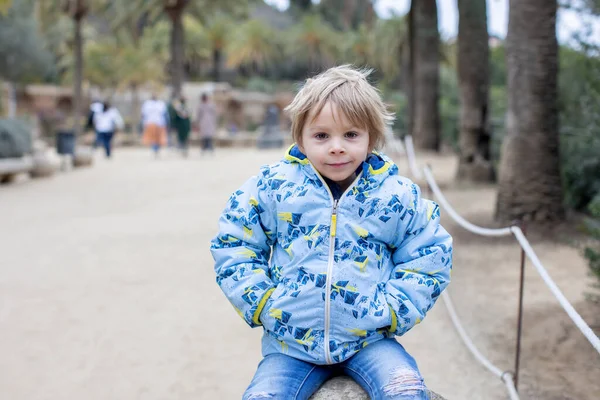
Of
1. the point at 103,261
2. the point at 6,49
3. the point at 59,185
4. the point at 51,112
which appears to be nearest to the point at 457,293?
the point at 103,261

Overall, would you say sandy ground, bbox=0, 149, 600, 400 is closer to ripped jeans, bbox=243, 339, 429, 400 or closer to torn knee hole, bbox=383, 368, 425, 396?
ripped jeans, bbox=243, 339, 429, 400

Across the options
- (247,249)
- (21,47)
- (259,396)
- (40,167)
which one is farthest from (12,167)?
(21,47)

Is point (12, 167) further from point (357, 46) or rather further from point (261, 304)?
point (357, 46)

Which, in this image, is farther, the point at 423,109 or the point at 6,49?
the point at 6,49

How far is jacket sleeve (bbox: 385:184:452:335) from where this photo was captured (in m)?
2.32

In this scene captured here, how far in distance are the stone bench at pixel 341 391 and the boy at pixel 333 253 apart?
3cm

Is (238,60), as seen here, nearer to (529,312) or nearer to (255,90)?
(255,90)

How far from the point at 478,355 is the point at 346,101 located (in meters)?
2.76

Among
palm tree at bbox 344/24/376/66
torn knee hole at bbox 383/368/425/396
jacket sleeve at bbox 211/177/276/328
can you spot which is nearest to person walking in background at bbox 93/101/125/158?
jacket sleeve at bbox 211/177/276/328

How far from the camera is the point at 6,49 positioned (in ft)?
157

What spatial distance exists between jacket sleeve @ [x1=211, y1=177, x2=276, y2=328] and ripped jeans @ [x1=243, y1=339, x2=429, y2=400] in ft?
0.59

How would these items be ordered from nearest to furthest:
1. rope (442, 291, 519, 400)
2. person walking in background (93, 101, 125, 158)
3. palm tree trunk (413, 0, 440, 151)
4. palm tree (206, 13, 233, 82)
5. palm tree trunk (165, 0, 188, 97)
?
1. rope (442, 291, 519, 400)
2. palm tree trunk (413, 0, 440, 151)
3. person walking in background (93, 101, 125, 158)
4. palm tree trunk (165, 0, 188, 97)
5. palm tree (206, 13, 233, 82)

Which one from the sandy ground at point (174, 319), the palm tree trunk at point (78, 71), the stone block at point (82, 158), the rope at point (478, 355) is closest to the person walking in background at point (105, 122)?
the stone block at point (82, 158)

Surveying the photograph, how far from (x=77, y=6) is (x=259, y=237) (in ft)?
90.9
